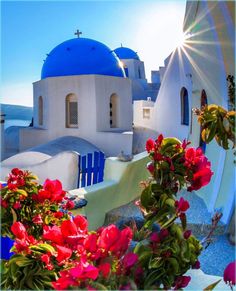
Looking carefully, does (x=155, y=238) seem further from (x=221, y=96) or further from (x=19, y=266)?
(x=221, y=96)

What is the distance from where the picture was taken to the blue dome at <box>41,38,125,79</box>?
15.9m

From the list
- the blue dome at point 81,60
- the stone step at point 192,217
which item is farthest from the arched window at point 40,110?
the stone step at point 192,217

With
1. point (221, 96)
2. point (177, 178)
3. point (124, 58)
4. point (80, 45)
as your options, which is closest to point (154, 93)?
point (124, 58)

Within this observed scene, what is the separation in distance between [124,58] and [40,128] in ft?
62.0

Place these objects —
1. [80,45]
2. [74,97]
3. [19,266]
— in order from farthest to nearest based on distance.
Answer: [80,45], [74,97], [19,266]

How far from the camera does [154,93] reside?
3272cm

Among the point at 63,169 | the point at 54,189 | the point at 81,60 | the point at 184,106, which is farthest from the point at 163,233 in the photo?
the point at 81,60

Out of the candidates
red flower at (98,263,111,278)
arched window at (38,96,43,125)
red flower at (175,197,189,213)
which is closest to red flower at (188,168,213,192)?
red flower at (175,197,189,213)

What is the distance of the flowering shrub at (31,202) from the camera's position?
1945mm

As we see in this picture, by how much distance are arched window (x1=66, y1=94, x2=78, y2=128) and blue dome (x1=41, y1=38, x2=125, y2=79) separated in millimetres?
1194

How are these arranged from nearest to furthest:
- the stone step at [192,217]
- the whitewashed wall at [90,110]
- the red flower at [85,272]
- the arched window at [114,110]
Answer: the red flower at [85,272], the stone step at [192,217], the whitewashed wall at [90,110], the arched window at [114,110]

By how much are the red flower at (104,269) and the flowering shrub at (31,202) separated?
697 millimetres

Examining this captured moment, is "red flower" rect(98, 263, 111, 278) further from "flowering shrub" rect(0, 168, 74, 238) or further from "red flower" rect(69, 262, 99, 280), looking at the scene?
"flowering shrub" rect(0, 168, 74, 238)

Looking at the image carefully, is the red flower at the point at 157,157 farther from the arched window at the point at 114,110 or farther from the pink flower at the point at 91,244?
the arched window at the point at 114,110
